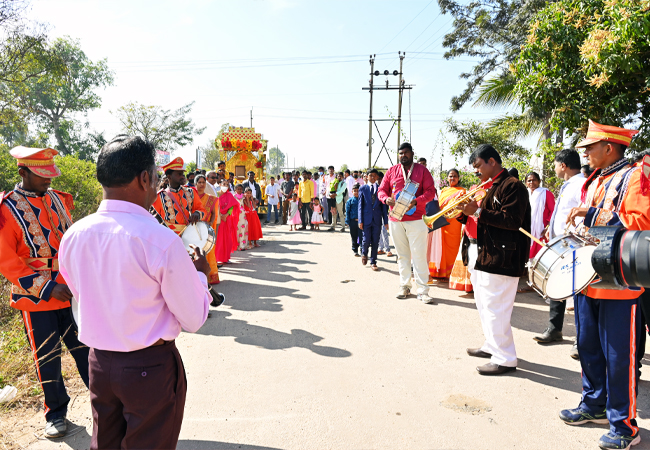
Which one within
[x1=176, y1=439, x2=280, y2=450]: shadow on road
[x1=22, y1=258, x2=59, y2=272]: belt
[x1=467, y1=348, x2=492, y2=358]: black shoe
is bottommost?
[x1=176, y1=439, x2=280, y2=450]: shadow on road

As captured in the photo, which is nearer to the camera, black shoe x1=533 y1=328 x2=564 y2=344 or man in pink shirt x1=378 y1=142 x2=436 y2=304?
black shoe x1=533 y1=328 x2=564 y2=344

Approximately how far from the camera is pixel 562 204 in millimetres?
5066

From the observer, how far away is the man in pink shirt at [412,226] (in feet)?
21.2

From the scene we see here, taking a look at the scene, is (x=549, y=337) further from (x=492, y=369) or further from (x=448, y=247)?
(x=448, y=247)

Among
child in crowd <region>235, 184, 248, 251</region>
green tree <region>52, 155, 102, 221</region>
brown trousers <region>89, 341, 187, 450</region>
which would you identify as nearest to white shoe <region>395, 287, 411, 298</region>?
brown trousers <region>89, 341, 187, 450</region>

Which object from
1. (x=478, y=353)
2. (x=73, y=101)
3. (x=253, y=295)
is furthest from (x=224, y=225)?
(x=73, y=101)

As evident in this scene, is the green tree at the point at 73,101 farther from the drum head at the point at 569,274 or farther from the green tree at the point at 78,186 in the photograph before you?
the drum head at the point at 569,274

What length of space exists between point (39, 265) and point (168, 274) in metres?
2.03

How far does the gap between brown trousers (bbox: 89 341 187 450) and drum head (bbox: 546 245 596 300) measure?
2.72 metres

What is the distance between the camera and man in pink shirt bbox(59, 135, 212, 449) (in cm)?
171

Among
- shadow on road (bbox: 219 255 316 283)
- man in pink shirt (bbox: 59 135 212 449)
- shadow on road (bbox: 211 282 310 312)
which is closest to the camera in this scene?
man in pink shirt (bbox: 59 135 212 449)

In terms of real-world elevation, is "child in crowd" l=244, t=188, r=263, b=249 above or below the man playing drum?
below

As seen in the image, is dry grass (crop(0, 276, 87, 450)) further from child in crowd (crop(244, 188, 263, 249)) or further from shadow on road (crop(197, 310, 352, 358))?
child in crowd (crop(244, 188, 263, 249))

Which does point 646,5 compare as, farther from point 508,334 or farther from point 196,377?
point 196,377
